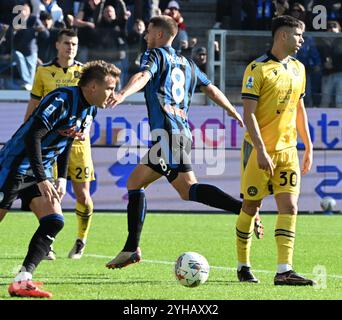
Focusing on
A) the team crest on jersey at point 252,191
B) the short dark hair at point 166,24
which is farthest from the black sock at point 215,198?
the short dark hair at point 166,24

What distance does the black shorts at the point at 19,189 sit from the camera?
7.54m

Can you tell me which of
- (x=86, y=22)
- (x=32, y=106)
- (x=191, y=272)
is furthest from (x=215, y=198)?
(x=86, y=22)

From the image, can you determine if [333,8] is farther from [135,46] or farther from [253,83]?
[253,83]

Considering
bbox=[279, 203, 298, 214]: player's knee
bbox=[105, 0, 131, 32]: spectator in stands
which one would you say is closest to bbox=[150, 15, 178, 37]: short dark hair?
bbox=[279, 203, 298, 214]: player's knee

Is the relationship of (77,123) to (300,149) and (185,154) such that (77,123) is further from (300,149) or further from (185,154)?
(300,149)

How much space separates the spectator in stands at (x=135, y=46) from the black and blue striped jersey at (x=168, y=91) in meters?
7.92

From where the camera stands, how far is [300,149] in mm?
16953

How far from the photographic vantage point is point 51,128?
739 centimetres

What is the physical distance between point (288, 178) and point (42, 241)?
7.50 ft

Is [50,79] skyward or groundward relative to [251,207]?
skyward

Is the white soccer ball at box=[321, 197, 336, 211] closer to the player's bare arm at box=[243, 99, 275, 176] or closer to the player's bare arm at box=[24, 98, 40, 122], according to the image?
the player's bare arm at box=[24, 98, 40, 122]
